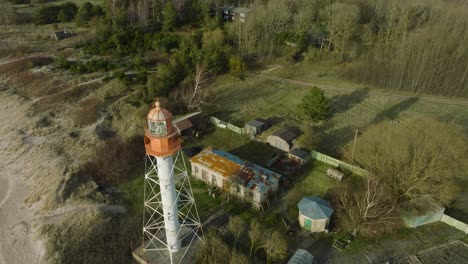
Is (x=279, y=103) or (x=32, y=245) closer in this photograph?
(x=32, y=245)

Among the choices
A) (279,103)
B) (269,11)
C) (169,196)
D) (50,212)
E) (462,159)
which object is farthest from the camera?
(269,11)

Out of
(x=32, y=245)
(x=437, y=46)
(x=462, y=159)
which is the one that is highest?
(x=437, y=46)

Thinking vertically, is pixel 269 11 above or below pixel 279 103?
above

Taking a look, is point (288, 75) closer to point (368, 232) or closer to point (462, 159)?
point (462, 159)

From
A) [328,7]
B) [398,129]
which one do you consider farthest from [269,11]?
[398,129]

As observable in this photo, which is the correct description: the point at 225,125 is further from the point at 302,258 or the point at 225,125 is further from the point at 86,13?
the point at 86,13
